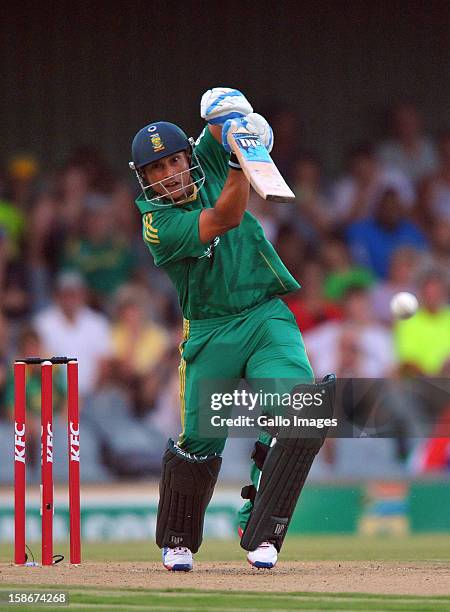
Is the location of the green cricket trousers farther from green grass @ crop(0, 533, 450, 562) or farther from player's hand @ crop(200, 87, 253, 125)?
green grass @ crop(0, 533, 450, 562)

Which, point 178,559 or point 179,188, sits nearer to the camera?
point 179,188

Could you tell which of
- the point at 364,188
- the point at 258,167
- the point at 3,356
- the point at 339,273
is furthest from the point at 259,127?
the point at 364,188

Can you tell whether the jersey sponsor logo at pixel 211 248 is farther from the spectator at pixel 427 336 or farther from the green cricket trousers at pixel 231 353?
the spectator at pixel 427 336

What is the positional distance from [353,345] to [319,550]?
3.76 meters

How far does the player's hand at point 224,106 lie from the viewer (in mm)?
5895

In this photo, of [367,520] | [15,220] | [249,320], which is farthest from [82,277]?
[249,320]

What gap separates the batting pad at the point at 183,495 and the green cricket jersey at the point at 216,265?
65cm

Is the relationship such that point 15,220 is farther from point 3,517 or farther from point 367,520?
point 367,520

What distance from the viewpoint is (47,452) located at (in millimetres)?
5875

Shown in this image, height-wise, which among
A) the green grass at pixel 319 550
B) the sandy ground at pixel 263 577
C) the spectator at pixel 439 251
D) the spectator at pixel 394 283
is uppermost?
the spectator at pixel 439 251

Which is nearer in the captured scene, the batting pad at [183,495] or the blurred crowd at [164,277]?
the batting pad at [183,495]

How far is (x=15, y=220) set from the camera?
1220cm

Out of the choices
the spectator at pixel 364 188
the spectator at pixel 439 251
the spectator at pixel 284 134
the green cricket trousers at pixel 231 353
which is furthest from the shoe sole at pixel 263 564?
the spectator at pixel 284 134

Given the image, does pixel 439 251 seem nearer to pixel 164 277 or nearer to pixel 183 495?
pixel 164 277
